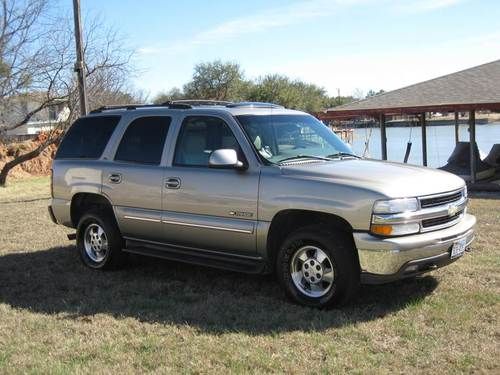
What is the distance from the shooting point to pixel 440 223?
550 cm

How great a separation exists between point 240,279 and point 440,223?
7.63ft

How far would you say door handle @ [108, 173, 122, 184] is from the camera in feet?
23.1

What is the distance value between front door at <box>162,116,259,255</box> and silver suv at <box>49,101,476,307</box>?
0.01 metres

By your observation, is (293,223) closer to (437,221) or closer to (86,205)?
(437,221)

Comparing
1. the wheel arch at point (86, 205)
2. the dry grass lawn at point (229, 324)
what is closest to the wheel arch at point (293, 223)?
the dry grass lawn at point (229, 324)

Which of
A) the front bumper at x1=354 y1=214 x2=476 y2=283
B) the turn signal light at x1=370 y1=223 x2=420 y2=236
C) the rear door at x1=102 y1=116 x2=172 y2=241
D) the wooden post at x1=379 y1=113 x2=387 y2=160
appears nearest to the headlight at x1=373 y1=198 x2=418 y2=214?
the turn signal light at x1=370 y1=223 x2=420 y2=236

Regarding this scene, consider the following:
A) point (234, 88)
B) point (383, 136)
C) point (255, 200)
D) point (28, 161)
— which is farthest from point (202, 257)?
point (234, 88)

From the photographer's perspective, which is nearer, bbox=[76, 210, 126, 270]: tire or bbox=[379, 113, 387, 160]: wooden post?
bbox=[76, 210, 126, 270]: tire

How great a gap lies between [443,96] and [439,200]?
1366 centimetres

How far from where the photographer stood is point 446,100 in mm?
A: 17656

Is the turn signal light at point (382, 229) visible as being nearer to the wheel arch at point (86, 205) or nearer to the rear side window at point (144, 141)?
the rear side window at point (144, 141)

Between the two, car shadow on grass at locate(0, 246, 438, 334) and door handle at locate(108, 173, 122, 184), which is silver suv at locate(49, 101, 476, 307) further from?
car shadow on grass at locate(0, 246, 438, 334)

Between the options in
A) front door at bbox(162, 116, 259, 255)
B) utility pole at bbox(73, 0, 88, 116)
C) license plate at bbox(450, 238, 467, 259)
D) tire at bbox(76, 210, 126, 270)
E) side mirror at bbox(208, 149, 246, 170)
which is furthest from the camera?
utility pole at bbox(73, 0, 88, 116)

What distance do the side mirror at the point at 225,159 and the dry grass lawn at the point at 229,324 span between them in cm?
130
